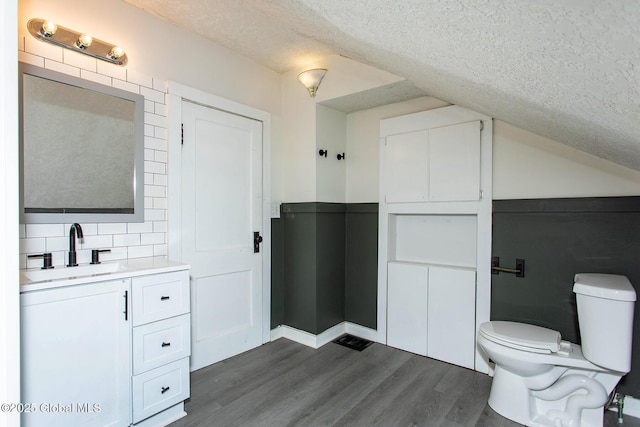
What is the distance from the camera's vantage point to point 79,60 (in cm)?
188

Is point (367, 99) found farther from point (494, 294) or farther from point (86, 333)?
point (86, 333)

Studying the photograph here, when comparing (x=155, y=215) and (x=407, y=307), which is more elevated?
(x=155, y=215)

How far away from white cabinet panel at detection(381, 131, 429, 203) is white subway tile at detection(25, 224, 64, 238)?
2330mm

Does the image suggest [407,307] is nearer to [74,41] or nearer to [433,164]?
[433,164]

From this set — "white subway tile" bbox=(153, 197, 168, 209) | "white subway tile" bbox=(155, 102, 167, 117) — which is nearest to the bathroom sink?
"white subway tile" bbox=(153, 197, 168, 209)

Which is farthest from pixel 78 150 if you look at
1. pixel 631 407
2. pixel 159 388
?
pixel 631 407

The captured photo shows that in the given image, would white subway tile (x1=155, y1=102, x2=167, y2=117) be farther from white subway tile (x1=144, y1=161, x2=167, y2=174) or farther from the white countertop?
the white countertop

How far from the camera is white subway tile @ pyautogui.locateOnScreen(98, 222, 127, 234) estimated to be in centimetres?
197

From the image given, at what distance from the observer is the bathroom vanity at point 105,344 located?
4.51 ft

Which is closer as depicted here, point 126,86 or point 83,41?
point 83,41

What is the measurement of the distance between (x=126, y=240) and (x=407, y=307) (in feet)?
7.23

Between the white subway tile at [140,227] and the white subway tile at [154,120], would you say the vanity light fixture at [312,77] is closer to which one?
the white subway tile at [154,120]

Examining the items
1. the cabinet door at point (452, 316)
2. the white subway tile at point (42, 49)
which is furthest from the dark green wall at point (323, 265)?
the white subway tile at point (42, 49)

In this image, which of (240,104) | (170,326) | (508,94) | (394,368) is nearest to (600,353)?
(394,368)
